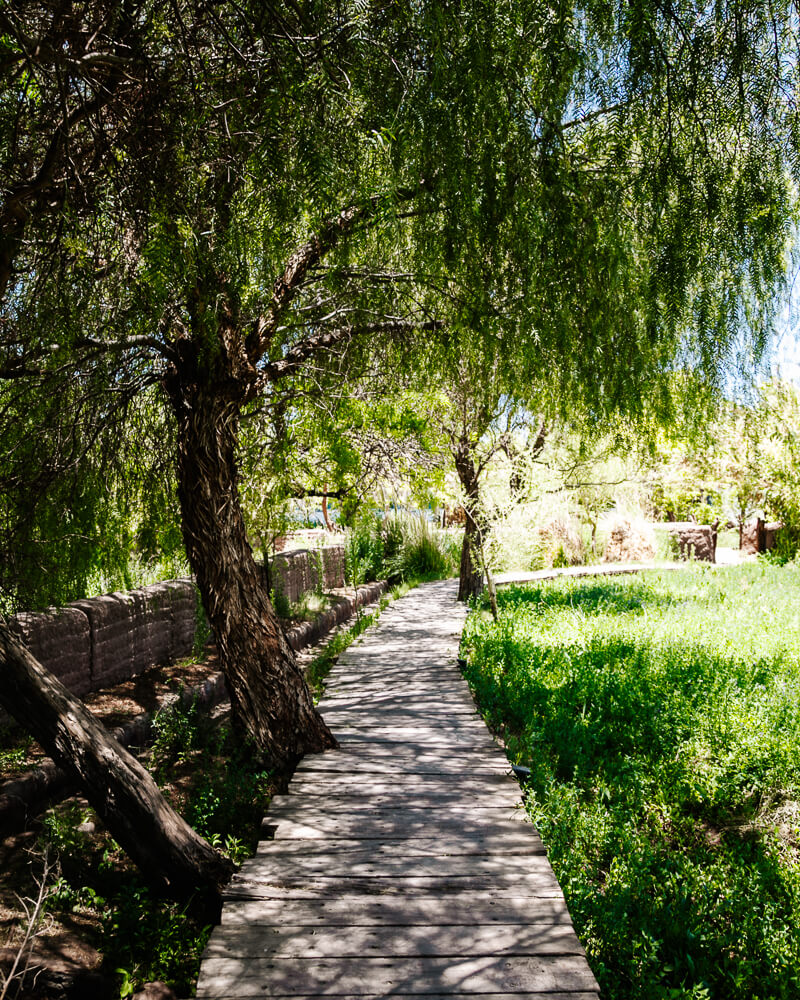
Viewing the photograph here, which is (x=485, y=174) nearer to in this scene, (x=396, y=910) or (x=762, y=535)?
(x=396, y=910)

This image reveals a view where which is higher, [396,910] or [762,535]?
[762,535]

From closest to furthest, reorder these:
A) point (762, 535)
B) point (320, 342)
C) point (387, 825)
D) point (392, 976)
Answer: point (392, 976) < point (387, 825) < point (320, 342) < point (762, 535)

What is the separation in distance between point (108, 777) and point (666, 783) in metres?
3.26

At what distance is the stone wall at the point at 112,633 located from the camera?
603 cm

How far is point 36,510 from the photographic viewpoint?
14.6 feet

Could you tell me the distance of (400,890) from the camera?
11.2 feet

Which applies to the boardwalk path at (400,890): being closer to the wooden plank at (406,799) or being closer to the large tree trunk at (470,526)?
the wooden plank at (406,799)

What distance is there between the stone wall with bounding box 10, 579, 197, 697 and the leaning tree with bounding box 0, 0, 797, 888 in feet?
8.80

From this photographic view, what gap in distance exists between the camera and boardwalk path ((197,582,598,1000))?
109 inches

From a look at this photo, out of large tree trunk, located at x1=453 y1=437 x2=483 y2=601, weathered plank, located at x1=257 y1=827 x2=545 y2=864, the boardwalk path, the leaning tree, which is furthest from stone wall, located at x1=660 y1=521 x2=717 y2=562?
the leaning tree

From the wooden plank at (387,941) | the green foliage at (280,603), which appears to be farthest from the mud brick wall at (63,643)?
the green foliage at (280,603)

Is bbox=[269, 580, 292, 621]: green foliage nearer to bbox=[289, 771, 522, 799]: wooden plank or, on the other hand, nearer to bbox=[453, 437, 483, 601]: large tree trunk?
bbox=[453, 437, 483, 601]: large tree trunk

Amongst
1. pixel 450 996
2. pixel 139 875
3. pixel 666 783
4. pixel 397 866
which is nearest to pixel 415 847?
pixel 397 866

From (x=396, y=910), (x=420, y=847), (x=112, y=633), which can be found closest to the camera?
(x=396, y=910)
